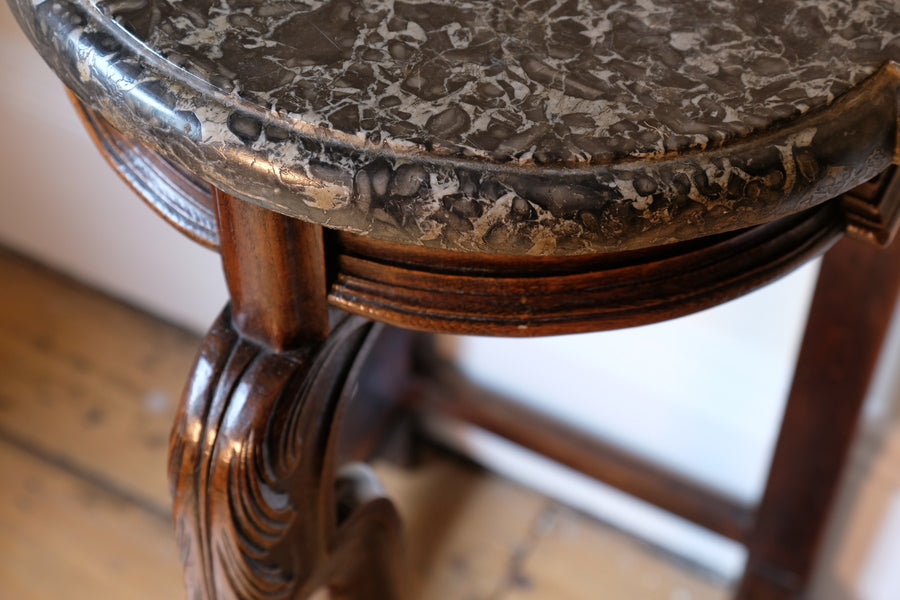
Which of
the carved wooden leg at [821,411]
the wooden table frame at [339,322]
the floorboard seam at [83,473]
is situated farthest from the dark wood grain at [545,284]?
the floorboard seam at [83,473]

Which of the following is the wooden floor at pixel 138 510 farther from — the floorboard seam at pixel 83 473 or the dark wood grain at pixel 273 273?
the dark wood grain at pixel 273 273

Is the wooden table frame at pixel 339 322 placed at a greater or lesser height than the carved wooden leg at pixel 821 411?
lesser

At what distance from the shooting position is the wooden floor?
885 millimetres

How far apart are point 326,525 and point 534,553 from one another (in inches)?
15.6

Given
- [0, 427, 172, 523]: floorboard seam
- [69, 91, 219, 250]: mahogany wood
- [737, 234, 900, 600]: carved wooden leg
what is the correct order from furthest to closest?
[0, 427, 172, 523]: floorboard seam, [737, 234, 900, 600]: carved wooden leg, [69, 91, 219, 250]: mahogany wood

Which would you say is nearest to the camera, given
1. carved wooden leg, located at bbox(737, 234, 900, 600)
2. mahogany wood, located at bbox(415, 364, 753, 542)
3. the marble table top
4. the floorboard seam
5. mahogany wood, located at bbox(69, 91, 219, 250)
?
the marble table top

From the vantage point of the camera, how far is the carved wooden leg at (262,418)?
15.8 inches

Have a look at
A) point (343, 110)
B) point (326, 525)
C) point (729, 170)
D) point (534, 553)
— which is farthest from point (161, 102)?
point (534, 553)

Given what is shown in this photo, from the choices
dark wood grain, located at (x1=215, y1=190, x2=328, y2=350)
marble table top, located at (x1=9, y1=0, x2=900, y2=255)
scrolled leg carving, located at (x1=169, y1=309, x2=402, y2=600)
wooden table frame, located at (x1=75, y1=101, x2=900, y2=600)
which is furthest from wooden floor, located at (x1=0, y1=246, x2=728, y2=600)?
marble table top, located at (x1=9, y1=0, x2=900, y2=255)

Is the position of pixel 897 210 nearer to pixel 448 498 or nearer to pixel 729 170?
pixel 729 170

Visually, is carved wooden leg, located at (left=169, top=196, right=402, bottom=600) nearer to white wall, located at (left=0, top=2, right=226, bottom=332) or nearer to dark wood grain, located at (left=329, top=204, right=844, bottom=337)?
dark wood grain, located at (left=329, top=204, right=844, bottom=337)

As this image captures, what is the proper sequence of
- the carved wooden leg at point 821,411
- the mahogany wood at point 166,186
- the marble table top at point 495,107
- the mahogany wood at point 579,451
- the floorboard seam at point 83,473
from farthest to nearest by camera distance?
the floorboard seam at point 83,473, the mahogany wood at point 579,451, the carved wooden leg at point 821,411, the mahogany wood at point 166,186, the marble table top at point 495,107

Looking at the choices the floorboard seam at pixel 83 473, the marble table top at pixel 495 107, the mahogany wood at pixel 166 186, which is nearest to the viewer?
the marble table top at pixel 495 107

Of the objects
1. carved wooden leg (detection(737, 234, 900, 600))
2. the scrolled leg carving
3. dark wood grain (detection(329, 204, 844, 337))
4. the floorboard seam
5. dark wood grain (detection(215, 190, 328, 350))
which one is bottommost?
the floorboard seam
